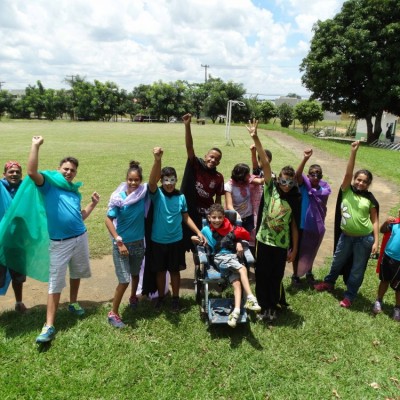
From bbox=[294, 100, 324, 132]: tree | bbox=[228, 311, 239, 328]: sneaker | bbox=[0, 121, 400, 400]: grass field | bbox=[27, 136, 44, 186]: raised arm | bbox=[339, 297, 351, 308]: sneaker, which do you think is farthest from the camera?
bbox=[294, 100, 324, 132]: tree

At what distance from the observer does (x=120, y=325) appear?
12.8 feet

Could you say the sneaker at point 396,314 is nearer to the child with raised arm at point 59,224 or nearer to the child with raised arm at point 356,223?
the child with raised arm at point 356,223

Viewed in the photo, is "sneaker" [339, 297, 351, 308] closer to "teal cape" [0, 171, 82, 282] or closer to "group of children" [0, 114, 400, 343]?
"group of children" [0, 114, 400, 343]

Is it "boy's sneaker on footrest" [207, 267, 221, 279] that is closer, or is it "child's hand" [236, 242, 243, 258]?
"boy's sneaker on footrest" [207, 267, 221, 279]

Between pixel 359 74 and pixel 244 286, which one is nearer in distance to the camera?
pixel 244 286

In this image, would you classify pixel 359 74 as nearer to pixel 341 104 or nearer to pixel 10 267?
pixel 341 104

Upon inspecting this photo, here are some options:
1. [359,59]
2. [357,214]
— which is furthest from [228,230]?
[359,59]

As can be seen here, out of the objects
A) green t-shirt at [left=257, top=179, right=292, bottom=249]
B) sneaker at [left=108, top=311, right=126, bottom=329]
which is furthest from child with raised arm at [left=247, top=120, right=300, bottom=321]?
sneaker at [left=108, top=311, right=126, bottom=329]

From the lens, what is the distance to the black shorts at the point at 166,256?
166 inches

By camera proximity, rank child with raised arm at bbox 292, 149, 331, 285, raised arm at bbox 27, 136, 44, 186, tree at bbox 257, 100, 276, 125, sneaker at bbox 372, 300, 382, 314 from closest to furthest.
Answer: raised arm at bbox 27, 136, 44, 186, sneaker at bbox 372, 300, 382, 314, child with raised arm at bbox 292, 149, 331, 285, tree at bbox 257, 100, 276, 125

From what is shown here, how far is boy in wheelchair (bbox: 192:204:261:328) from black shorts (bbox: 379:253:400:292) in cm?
166

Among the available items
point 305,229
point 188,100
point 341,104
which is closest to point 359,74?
point 341,104

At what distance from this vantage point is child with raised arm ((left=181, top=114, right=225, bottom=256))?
4.66 meters

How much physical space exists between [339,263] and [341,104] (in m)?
26.5
